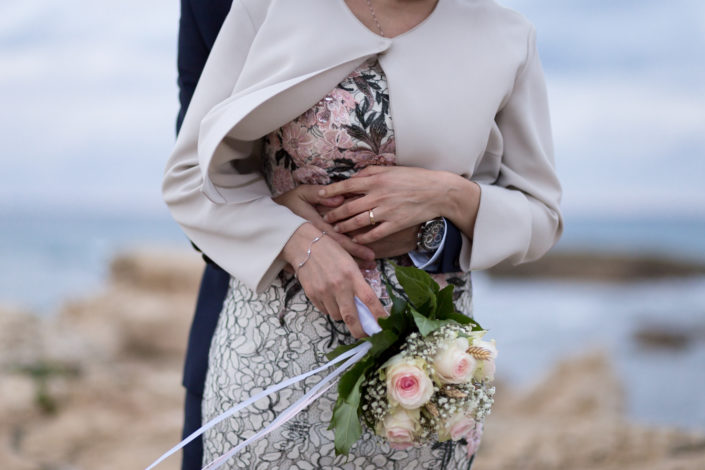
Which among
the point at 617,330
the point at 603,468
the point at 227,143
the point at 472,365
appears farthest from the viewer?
the point at 617,330

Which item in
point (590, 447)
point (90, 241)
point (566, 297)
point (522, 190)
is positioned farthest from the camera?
point (90, 241)

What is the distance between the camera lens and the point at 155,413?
4.85 m

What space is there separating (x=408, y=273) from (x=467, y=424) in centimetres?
31

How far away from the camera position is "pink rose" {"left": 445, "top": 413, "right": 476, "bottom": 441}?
4.33ft

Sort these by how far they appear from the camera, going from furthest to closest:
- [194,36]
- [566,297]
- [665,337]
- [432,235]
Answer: [566,297] < [665,337] < [194,36] < [432,235]

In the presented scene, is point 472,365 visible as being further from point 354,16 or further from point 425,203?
point 354,16

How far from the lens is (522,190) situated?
5.65ft

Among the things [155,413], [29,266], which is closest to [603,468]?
[155,413]

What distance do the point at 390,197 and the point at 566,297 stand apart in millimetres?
18079

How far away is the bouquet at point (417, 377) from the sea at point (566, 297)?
2.42 feet

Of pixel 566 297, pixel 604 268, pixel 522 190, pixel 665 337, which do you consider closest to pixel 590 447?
pixel 522 190

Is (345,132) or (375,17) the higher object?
(375,17)

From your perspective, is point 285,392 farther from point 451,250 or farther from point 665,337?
point 665,337

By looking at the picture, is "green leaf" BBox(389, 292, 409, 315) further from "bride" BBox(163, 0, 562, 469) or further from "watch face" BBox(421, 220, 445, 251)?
"watch face" BBox(421, 220, 445, 251)
